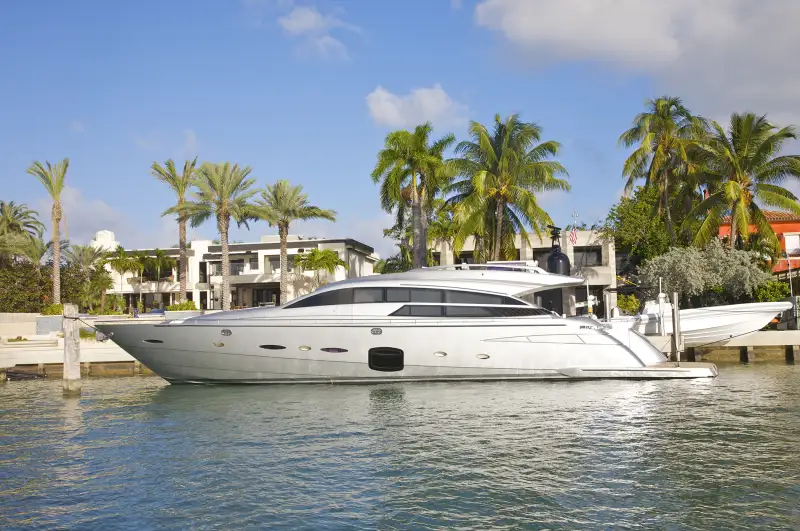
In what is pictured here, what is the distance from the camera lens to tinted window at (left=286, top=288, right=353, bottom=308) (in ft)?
61.7

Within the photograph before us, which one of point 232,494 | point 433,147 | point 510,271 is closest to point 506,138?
point 433,147

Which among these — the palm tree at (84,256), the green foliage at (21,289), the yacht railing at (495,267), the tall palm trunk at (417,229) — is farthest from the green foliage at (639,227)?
the palm tree at (84,256)

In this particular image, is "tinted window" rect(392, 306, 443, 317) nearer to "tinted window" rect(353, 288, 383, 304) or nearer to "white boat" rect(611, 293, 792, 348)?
"tinted window" rect(353, 288, 383, 304)

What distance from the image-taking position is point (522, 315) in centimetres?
1861

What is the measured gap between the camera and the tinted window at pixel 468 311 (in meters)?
18.5

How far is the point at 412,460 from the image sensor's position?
1060 cm

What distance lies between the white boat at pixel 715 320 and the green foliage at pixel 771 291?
9.46m

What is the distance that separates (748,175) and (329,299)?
78.9 ft

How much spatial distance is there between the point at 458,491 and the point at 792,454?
5171 mm

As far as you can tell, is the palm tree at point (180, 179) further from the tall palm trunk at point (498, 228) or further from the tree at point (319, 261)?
the tall palm trunk at point (498, 228)

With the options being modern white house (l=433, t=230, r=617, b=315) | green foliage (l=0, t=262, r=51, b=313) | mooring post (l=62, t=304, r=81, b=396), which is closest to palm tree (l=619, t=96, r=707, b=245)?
modern white house (l=433, t=230, r=617, b=315)

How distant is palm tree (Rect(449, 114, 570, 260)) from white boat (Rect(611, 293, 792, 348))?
1091 cm

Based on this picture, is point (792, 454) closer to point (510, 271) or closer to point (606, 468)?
point (606, 468)

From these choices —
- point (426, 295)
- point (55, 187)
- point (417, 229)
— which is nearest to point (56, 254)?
point (55, 187)
